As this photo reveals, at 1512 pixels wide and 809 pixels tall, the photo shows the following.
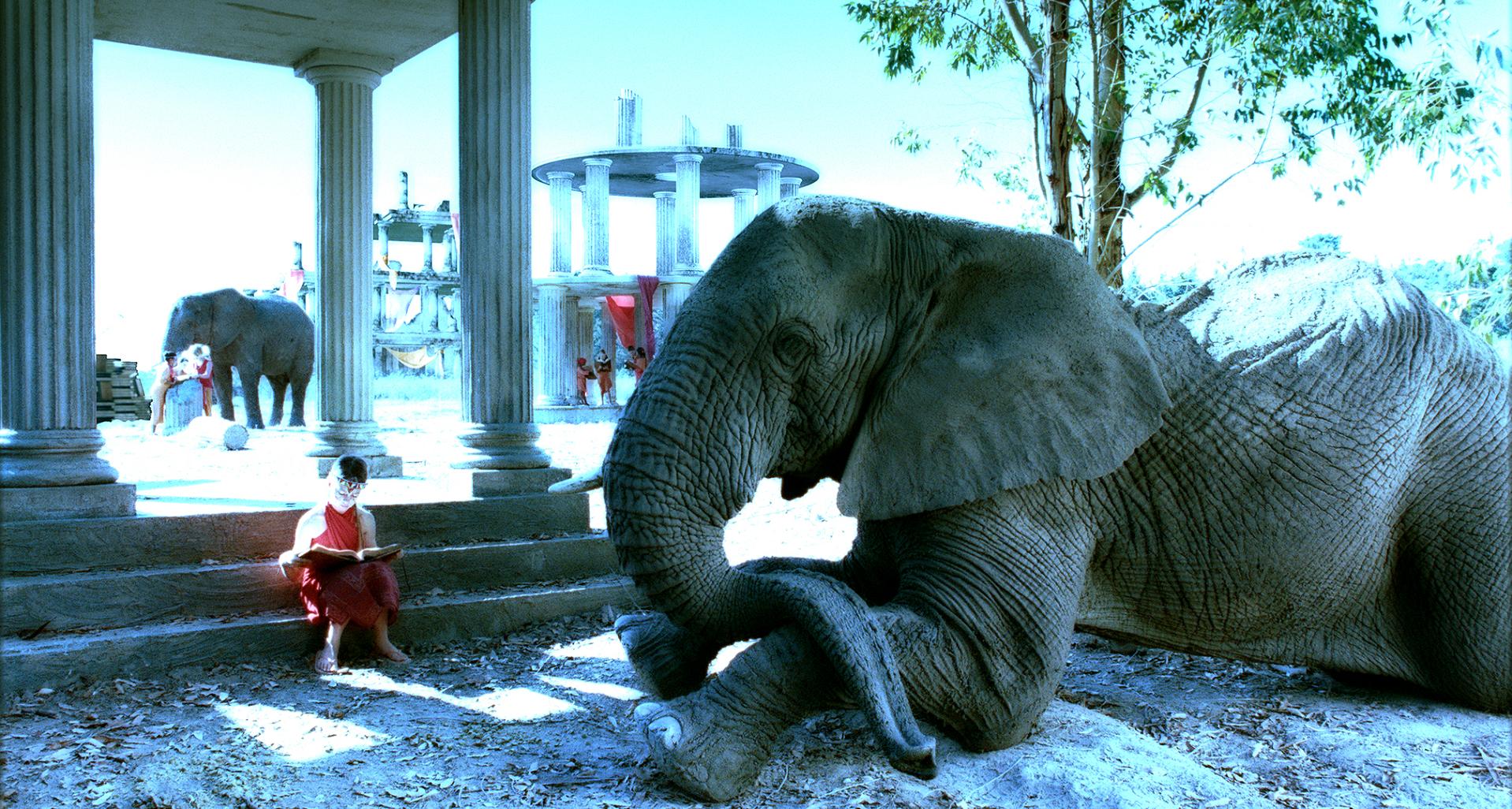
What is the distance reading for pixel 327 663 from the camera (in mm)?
5059

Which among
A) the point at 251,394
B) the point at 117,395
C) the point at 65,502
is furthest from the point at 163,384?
the point at 65,502

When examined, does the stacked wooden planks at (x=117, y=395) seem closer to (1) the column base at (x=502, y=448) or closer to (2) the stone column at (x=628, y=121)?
(2) the stone column at (x=628, y=121)

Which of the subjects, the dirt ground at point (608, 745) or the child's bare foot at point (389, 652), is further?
the child's bare foot at point (389, 652)

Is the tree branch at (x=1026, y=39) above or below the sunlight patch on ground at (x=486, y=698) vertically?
above

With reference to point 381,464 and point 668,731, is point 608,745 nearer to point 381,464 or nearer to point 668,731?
point 668,731

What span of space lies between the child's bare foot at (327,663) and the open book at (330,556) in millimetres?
388

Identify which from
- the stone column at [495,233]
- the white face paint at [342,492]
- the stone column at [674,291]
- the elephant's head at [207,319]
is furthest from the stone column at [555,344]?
the white face paint at [342,492]

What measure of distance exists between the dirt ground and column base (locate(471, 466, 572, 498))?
1642 millimetres

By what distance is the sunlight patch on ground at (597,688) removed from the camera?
15.2 ft

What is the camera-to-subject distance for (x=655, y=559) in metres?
3.26

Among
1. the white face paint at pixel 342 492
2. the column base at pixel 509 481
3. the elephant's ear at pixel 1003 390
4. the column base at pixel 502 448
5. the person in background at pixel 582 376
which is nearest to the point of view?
the elephant's ear at pixel 1003 390

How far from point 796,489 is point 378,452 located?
6.50 meters

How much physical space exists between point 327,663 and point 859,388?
294cm

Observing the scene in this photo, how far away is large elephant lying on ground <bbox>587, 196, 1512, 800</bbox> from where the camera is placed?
3.31 metres
